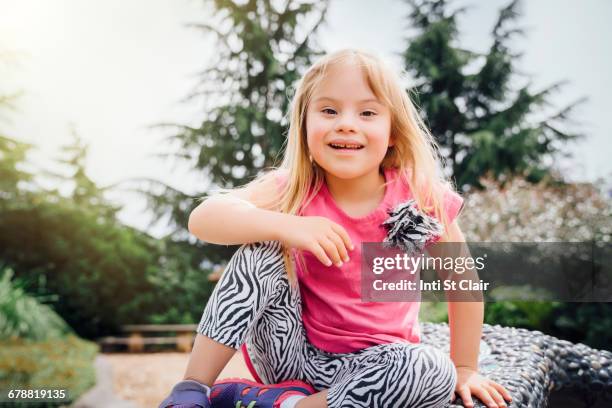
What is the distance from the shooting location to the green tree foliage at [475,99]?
8.46 m

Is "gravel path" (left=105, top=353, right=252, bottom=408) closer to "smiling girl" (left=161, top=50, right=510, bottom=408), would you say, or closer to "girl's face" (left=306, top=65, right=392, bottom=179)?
"smiling girl" (left=161, top=50, right=510, bottom=408)

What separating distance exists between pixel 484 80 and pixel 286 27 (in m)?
3.49

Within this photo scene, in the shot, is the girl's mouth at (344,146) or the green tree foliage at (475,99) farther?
the green tree foliage at (475,99)

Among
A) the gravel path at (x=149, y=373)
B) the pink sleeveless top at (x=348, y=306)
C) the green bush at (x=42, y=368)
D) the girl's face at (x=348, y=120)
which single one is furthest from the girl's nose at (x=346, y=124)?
the green bush at (x=42, y=368)

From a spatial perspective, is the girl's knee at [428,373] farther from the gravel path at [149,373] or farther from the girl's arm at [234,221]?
the gravel path at [149,373]

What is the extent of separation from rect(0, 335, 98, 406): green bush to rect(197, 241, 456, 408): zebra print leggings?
3.13 metres

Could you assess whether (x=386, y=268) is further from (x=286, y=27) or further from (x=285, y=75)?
(x=286, y=27)

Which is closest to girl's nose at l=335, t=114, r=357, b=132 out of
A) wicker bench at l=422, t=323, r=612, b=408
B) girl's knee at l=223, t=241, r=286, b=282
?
girl's knee at l=223, t=241, r=286, b=282

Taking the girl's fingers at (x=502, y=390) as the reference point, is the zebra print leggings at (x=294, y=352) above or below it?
above

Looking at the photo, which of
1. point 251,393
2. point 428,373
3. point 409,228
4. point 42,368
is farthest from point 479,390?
point 42,368

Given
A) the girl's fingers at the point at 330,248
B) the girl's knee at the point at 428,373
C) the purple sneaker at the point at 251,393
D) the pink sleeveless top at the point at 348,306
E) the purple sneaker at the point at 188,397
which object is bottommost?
the purple sneaker at the point at 251,393

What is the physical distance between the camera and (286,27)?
26.9 feet

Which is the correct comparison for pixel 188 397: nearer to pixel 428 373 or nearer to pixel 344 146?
pixel 428 373

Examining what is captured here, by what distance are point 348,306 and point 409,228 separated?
0.24 m
